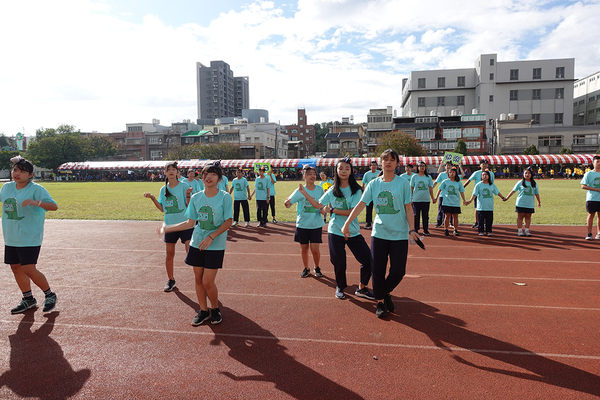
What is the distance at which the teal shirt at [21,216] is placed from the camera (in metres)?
4.82

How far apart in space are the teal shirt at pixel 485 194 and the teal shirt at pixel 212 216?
26.4ft

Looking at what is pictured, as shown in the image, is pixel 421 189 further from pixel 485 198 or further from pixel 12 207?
pixel 12 207

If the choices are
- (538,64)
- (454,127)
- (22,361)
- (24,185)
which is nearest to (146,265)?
(24,185)

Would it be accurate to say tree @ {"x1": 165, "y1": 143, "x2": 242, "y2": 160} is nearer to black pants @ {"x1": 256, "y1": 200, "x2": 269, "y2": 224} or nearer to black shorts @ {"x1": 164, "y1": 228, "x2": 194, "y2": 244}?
black pants @ {"x1": 256, "y1": 200, "x2": 269, "y2": 224}

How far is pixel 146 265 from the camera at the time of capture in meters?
7.53

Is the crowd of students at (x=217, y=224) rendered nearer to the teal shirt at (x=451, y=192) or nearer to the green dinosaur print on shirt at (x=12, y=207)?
the green dinosaur print on shirt at (x=12, y=207)

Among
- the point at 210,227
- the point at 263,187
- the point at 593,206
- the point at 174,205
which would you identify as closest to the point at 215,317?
the point at 210,227

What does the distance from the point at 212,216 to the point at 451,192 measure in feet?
25.7

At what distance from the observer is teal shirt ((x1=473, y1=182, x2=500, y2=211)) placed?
33.0ft

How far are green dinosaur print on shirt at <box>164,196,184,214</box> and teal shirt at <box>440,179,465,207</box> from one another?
7362 millimetres

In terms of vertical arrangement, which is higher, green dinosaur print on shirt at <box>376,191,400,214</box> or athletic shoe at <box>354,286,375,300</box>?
green dinosaur print on shirt at <box>376,191,400,214</box>

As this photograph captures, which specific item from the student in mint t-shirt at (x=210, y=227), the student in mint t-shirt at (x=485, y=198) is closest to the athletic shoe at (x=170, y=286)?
the student in mint t-shirt at (x=210, y=227)

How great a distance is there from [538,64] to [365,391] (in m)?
96.1

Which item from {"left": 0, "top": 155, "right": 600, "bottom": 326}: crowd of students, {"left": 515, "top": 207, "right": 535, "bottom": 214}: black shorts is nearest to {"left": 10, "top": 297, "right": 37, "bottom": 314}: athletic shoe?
{"left": 0, "top": 155, "right": 600, "bottom": 326}: crowd of students
